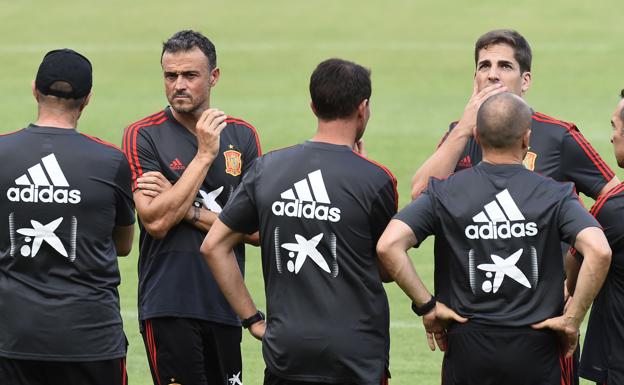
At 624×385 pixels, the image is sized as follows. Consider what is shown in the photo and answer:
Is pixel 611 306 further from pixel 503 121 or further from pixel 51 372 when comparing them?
pixel 51 372

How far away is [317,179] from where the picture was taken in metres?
5.99

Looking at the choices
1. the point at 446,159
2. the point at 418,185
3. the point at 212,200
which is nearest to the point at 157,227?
the point at 212,200

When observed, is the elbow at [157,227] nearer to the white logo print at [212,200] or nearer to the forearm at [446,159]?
the white logo print at [212,200]

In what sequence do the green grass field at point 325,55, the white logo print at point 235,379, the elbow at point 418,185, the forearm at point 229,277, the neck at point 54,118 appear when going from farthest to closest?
the green grass field at point 325,55 → the white logo print at point 235,379 → the elbow at point 418,185 → the neck at point 54,118 → the forearm at point 229,277

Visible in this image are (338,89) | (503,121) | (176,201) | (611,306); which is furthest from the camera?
(176,201)

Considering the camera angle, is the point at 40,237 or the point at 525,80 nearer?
the point at 40,237

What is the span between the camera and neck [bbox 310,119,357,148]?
6066mm

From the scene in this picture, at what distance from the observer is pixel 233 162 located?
7.21m

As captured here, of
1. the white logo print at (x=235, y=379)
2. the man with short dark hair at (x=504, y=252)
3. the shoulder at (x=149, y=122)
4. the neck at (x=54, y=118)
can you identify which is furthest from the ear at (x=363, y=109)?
the white logo print at (x=235, y=379)

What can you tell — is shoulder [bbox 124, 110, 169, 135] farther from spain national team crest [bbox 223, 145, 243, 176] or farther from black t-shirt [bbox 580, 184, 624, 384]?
black t-shirt [bbox 580, 184, 624, 384]

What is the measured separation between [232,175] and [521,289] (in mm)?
1969

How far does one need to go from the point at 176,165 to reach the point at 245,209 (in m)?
1.08

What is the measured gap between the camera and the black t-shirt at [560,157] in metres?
7.00

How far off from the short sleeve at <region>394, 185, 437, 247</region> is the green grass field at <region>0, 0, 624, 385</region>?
745 centimetres
